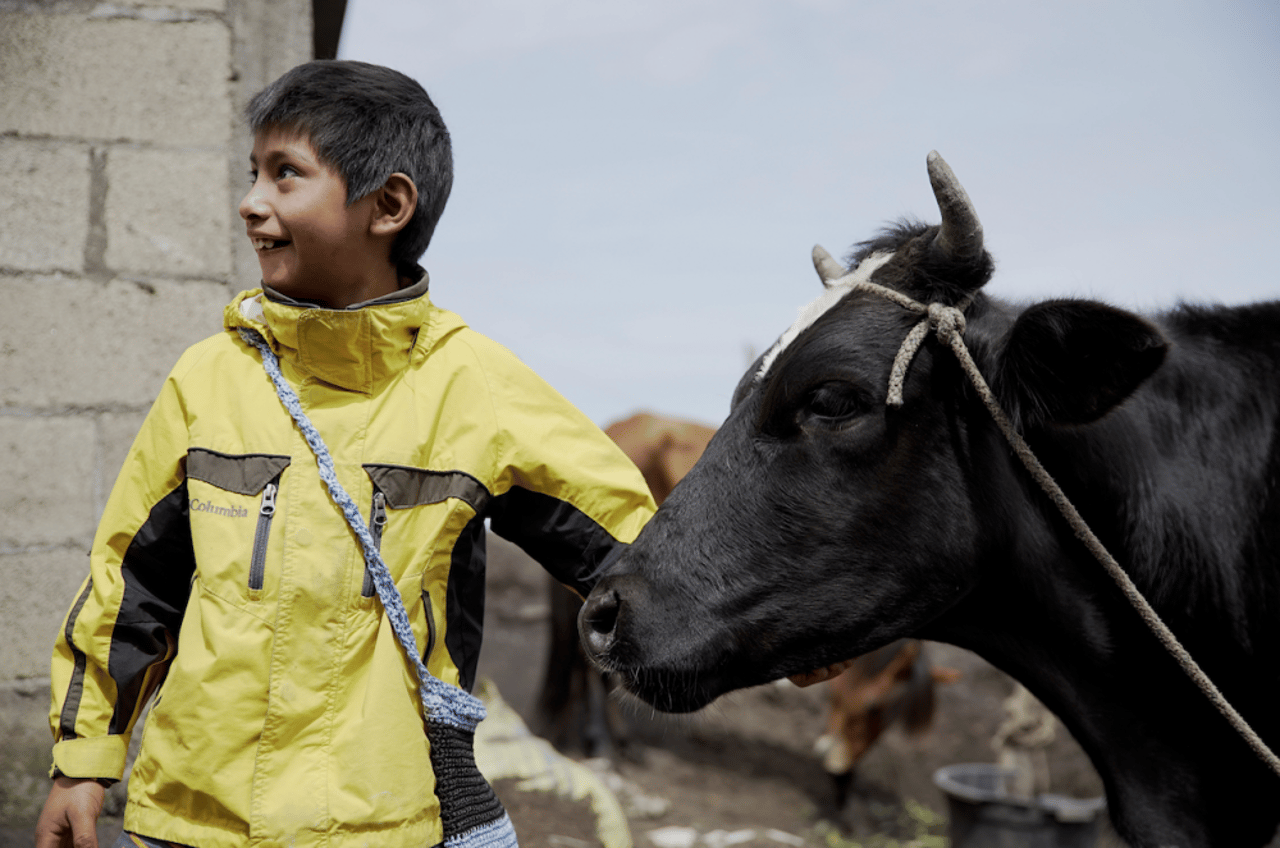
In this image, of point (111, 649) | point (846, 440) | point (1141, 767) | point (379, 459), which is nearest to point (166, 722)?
point (111, 649)

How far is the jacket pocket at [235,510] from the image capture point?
1480 mm

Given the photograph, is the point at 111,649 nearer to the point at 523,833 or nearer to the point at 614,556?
the point at 614,556

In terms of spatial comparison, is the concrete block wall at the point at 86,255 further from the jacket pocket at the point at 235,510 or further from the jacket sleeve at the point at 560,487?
the jacket sleeve at the point at 560,487

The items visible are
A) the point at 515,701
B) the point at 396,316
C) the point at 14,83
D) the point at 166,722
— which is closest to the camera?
the point at 166,722

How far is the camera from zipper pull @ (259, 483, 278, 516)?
1503mm

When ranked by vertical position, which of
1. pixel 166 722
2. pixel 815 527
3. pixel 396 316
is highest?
pixel 396 316

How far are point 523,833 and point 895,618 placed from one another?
9.41ft

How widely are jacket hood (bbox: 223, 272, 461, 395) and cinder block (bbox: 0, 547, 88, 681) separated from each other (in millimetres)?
1574

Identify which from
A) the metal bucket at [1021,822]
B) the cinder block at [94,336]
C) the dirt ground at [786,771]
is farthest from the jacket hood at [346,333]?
the metal bucket at [1021,822]

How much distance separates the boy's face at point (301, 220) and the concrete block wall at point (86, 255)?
1448 millimetres

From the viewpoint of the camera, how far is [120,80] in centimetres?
287

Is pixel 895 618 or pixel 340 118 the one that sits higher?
pixel 340 118

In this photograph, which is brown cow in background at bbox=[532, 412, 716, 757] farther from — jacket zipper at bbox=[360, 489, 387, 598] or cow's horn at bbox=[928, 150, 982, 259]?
jacket zipper at bbox=[360, 489, 387, 598]

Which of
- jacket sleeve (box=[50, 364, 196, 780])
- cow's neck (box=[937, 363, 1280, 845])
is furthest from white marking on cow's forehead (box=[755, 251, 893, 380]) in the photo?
jacket sleeve (box=[50, 364, 196, 780])
